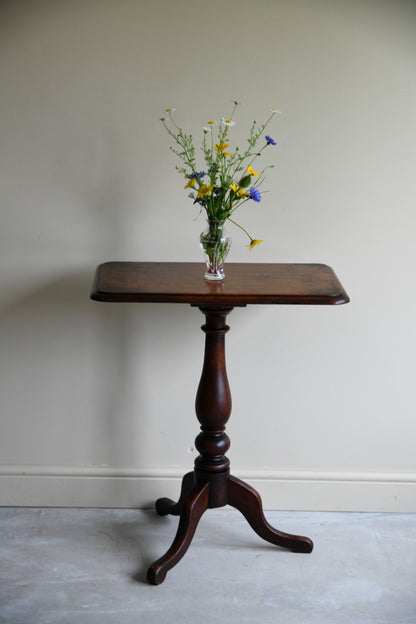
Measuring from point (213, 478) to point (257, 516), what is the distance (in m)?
0.21

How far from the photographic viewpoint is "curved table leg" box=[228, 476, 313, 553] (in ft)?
7.77

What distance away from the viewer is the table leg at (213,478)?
225 cm

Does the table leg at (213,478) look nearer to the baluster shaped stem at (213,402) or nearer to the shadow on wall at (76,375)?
the baluster shaped stem at (213,402)

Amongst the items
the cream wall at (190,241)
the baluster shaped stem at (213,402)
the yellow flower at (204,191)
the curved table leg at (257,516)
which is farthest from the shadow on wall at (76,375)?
the yellow flower at (204,191)

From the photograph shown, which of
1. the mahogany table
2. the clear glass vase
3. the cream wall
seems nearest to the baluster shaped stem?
the mahogany table

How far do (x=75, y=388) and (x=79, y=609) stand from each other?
2.53 feet

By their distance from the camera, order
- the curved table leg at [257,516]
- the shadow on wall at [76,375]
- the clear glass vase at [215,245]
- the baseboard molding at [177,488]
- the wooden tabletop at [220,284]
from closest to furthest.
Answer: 1. the wooden tabletop at [220,284]
2. the clear glass vase at [215,245]
3. the curved table leg at [257,516]
4. the shadow on wall at [76,375]
5. the baseboard molding at [177,488]

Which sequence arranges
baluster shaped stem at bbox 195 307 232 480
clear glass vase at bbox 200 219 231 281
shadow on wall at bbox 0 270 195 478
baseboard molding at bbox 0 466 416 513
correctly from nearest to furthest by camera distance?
clear glass vase at bbox 200 219 231 281
baluster shaped stem at bbox 195 307 232 480
shadow on wall at bbox 0 270 195 478
baseboard molding at bbox 0 466 416 513

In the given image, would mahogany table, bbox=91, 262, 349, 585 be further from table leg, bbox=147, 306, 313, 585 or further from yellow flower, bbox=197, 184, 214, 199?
yellow flower, bbox=197, 184, 214, 199

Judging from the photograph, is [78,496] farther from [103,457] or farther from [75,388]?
[75,388]

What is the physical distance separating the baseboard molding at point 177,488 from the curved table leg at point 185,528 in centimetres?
33

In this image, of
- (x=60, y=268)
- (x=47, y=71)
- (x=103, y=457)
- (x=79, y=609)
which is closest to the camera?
(x=79, y=609)

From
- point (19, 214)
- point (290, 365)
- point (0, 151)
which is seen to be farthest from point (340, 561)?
point (0, 151)

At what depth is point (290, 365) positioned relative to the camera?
2.57 m
